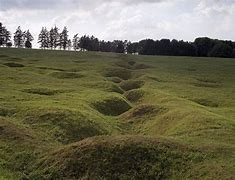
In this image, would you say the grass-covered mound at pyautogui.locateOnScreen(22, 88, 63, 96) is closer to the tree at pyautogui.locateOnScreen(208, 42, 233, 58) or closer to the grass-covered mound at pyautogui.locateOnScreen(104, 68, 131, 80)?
the grass-covered mound at pyautogui.locateOnScreen(104, 68, 131, 80)

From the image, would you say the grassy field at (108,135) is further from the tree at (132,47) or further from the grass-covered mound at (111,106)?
the tree at (132,47)

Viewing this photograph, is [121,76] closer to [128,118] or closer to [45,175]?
[128,118]

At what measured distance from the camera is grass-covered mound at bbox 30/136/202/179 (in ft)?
73.0

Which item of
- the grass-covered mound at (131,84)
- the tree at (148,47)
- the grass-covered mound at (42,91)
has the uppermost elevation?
the tree at (148,47)

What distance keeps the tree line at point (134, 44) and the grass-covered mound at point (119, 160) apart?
12670 centimetres

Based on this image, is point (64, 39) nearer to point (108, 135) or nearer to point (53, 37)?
point (53, 37)

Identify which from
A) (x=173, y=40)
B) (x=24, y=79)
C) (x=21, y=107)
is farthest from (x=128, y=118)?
(x=173, y=40)

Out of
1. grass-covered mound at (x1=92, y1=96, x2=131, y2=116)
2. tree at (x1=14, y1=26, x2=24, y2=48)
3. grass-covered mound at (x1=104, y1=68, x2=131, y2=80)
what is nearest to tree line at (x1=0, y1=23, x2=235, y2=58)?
tree at (x1=14, y1=26, x2=24, y2=48)

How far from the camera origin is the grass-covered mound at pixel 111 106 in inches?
1741

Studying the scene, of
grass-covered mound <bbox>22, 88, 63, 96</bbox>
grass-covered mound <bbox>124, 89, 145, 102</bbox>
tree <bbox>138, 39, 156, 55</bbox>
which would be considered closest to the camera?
grass-covered mound <bbox>22, 88, 63, 96</bbox>

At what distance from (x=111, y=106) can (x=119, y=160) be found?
74.3 feet

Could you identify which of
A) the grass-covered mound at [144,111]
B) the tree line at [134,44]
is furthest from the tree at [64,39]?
the grass-covered mound at [144,111]

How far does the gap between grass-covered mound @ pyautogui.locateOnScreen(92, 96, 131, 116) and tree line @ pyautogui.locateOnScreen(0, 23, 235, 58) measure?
104517 millimetres

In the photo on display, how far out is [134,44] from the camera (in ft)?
595
